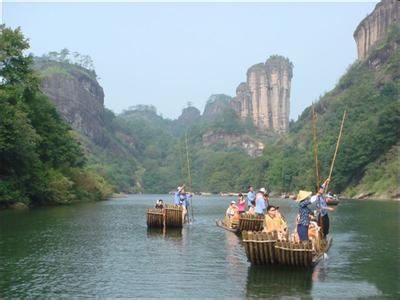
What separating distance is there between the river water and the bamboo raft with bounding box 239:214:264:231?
942 mm

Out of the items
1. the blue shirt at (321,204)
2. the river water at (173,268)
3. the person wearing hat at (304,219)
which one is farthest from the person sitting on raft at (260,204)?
the person wearing hat at (304,219)

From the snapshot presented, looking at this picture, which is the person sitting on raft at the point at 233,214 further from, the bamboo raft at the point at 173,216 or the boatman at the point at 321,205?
the boatman at the point at 321,205

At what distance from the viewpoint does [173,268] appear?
20.6m

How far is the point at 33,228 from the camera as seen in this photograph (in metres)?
34.7

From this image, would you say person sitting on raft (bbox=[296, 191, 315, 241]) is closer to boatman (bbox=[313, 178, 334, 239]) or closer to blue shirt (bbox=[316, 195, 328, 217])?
boatman (bbox=[313, 178, 334, 239])

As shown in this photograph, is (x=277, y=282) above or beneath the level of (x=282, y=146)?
beneath

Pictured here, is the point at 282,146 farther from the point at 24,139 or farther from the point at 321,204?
the point at 321,204

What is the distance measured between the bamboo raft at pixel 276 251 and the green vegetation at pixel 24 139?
36.9 meters

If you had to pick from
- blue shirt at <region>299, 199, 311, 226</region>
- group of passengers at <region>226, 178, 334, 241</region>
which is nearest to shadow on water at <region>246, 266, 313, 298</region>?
group of passengers at <region>226, 178, 334, 241</region>

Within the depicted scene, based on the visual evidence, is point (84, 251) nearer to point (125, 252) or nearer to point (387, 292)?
point (125, 252)

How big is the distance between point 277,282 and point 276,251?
1.92 m

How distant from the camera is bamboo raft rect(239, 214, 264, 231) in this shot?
3098cm

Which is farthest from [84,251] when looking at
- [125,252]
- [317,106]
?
[317,106]

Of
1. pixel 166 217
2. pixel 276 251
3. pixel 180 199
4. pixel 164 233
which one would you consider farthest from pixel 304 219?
pixel 180 199
